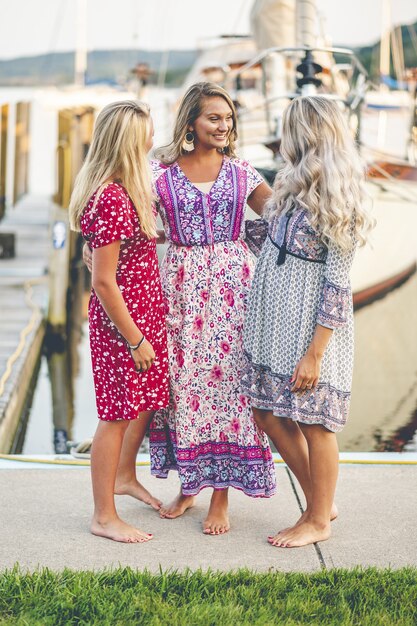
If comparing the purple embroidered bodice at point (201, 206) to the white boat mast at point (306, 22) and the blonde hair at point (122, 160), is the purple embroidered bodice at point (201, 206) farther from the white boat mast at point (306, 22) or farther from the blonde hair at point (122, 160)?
the white boat mast at point (306, 22)

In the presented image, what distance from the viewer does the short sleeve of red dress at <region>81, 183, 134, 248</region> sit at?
3.57 meters

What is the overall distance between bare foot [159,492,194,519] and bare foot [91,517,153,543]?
8.6 inches

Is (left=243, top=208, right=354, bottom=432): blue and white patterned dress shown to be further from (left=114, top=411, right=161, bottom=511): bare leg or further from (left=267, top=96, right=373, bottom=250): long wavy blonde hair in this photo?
(left=114, top=411, right=161, bottom=511): bare leg

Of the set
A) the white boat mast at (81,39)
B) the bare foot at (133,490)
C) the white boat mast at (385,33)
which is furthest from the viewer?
the white boat mast at (385,33)

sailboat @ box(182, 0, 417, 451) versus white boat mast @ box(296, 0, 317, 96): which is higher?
white boat mast @ box(296, 0, 317, 96)

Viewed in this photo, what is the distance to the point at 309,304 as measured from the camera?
12.0 feet

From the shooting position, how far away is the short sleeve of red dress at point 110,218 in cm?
357

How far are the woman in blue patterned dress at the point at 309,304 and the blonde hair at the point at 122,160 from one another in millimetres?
494

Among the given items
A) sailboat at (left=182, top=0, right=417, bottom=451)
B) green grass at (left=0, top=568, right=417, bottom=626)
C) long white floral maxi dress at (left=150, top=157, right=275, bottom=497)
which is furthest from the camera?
sailboat at (left=182, top=0, right=417, bottom=451)

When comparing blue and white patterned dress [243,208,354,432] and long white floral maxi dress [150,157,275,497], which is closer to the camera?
blue and white patterned dress [243,208,354,432]

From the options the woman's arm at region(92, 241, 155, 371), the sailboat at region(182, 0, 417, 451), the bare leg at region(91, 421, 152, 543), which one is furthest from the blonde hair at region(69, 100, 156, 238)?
the sailboat at region(182, 0, 417, 451)

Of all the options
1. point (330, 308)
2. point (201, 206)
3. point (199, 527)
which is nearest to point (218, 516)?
point (199, 527)

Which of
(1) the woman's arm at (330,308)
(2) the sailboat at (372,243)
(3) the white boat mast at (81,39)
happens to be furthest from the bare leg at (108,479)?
(3) the white boat mast at (81,39)

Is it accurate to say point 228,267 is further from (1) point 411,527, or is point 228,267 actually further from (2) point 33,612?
(2) point 33,612
